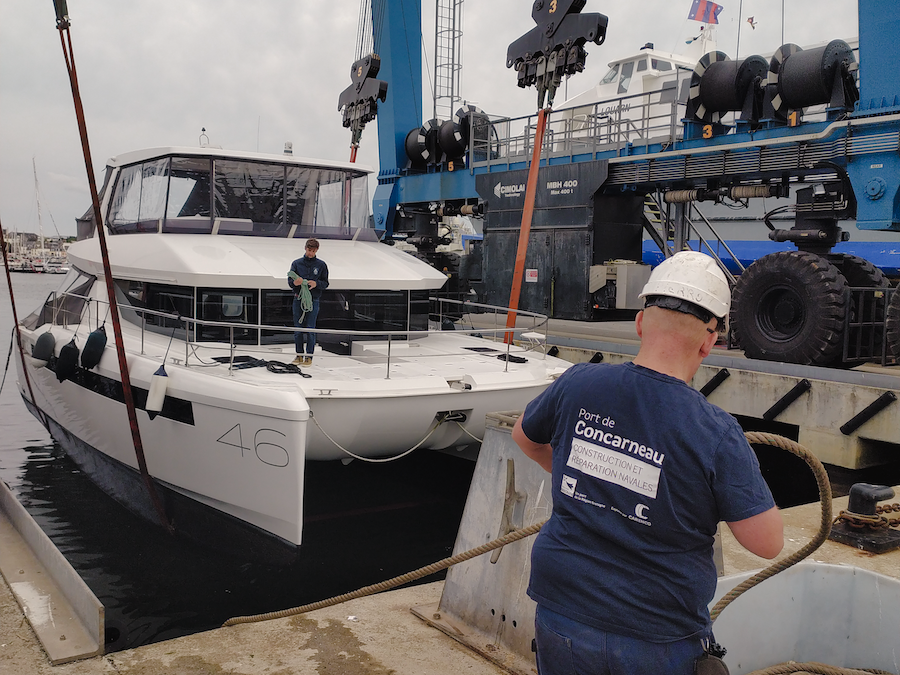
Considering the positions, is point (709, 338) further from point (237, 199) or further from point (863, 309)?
point (863, 309)

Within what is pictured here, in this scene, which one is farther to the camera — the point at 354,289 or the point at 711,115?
the point at 711,115

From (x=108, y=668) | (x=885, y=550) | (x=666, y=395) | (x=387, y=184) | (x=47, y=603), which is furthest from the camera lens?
(x=387, y=184)

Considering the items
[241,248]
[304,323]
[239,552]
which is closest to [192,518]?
[239,552]

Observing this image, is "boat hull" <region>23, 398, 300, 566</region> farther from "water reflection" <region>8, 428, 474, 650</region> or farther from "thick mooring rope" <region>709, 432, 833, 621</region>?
"thick mooring rope" <region>709, 432, 833, 621</region>

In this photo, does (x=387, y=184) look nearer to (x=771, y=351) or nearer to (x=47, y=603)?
(x=771, y=351)

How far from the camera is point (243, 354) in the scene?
22.5 ft

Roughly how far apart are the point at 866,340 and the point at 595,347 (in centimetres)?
339

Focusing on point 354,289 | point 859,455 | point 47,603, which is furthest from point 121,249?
point 859,455

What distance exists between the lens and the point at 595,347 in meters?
11.1

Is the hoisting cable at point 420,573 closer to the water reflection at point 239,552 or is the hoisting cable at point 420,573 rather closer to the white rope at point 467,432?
the water reflection at point 239,552

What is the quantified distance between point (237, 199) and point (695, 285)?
7.17 metres

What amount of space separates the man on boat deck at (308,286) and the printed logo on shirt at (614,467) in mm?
5141

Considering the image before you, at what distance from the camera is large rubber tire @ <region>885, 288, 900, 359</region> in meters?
8.45

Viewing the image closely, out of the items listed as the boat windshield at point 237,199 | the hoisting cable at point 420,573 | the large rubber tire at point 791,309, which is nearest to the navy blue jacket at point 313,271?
the boat windshield at point 237,199
